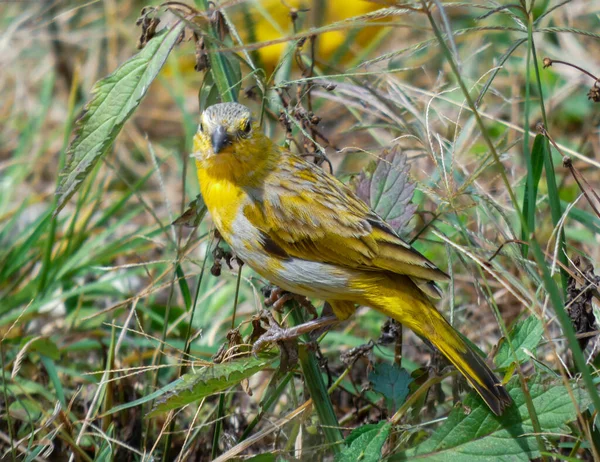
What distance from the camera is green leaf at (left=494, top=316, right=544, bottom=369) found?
259 centimetres

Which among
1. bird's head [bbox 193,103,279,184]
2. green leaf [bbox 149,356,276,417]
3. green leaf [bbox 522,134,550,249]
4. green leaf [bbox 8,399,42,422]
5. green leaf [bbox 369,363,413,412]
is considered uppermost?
bird's head [bbox 193,103,279,184]

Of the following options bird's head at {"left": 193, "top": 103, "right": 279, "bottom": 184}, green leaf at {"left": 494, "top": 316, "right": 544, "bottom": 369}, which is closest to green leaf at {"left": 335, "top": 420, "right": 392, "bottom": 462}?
green leaf at {"left": 494, "top": 316, "right": 544, "bottom": 369}

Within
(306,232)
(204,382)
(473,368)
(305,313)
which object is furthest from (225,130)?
(473,368)

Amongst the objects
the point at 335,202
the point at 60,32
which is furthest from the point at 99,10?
the point at 335,202

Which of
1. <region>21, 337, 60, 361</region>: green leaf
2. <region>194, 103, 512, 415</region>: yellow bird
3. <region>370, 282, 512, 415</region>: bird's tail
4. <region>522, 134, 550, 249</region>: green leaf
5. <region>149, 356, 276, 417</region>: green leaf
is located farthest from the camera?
<region>21, 337, 60, 361</region>: green leaf

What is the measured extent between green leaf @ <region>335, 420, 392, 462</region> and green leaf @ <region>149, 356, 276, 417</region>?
381 mm

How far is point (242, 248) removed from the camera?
2.96 metres

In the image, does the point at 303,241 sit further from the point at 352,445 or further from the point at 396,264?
the point at 352,445

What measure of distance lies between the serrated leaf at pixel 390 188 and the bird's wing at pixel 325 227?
6 cm

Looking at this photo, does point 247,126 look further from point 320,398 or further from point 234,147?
point 320,398

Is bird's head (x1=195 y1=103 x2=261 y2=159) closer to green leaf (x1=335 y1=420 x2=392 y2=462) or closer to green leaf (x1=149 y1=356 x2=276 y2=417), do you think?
green leaf (x1=149 y1=356 x2=276 y2=417)

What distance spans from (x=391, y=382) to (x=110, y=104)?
1360mm

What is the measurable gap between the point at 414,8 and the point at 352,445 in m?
1.35

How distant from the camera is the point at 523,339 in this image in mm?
2641
